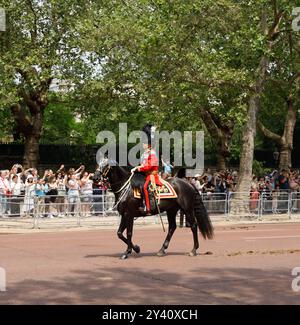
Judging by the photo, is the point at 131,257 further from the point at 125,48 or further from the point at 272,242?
the point at 125,48

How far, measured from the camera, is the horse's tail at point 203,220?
16.4m

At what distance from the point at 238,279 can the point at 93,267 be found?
300 centimetres

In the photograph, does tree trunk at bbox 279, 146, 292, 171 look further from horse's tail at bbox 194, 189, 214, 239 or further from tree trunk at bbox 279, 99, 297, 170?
horse's tail at bbox 194, 189, 214, 239

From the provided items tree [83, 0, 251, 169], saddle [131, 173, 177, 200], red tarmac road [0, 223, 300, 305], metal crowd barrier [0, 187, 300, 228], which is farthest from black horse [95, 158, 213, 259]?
tree [83, 0, 251, 169]

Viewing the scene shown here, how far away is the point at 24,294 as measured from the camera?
10797 mm

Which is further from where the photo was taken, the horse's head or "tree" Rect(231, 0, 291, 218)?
"tree" Rect(231, 0, 291, 218)

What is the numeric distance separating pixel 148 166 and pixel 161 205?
99 cm

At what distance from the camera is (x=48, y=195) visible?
25.3 metres

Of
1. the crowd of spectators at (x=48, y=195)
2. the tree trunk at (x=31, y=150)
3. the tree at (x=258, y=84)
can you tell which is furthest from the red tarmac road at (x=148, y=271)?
the tree trunk at (x=31, y=150)

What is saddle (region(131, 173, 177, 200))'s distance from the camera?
16109mm

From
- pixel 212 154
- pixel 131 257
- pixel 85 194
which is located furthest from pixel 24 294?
pixel 212 154

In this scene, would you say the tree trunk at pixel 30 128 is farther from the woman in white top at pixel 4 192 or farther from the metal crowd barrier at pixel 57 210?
the metal crowd barrier at pixel 57 210

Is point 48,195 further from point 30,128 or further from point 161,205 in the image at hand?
point 30,128

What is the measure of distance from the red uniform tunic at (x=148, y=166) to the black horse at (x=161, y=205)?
292 mm
